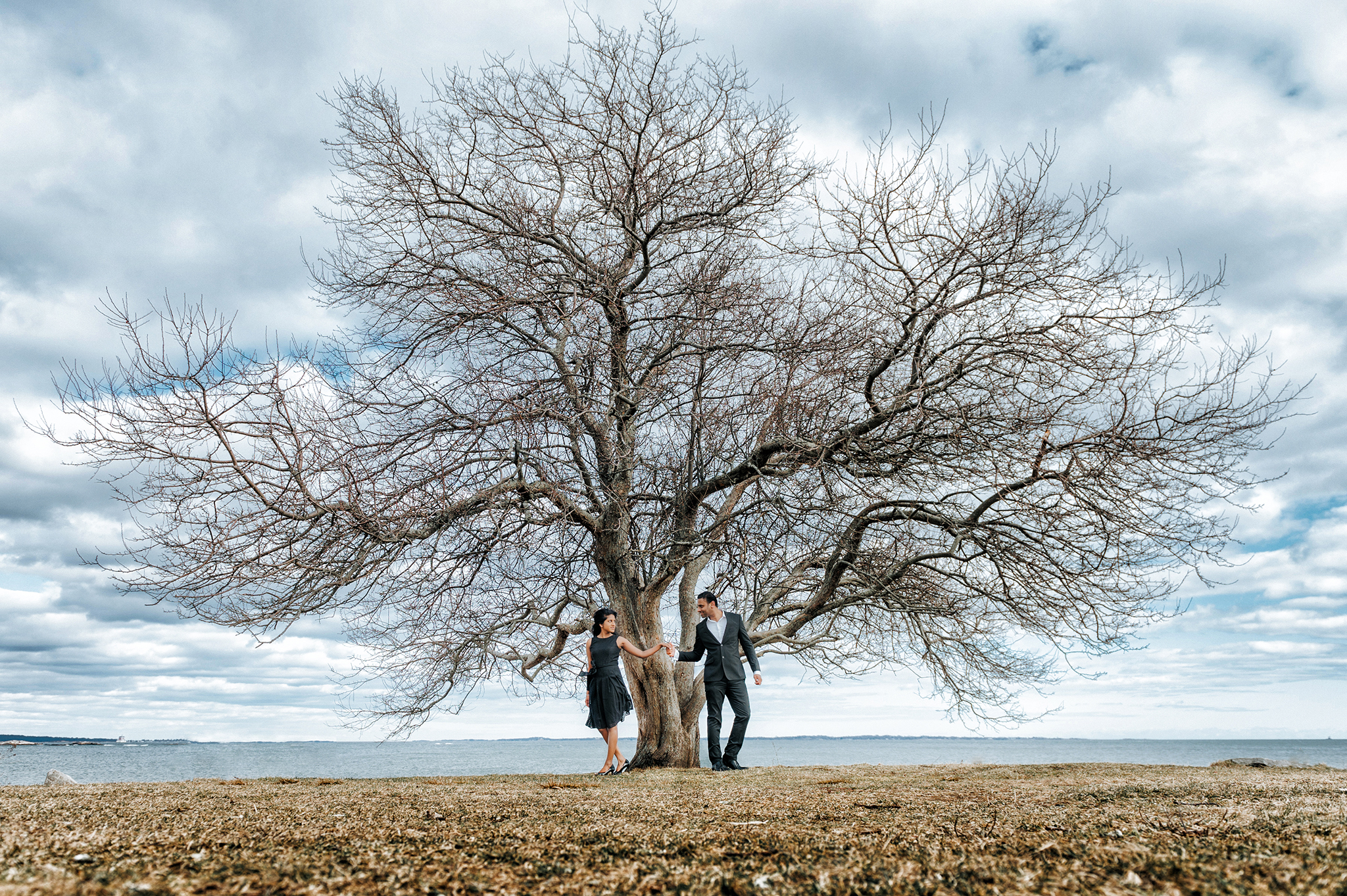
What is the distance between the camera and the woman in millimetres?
10328

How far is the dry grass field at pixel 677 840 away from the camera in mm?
2938

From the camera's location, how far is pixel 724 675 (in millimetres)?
10711

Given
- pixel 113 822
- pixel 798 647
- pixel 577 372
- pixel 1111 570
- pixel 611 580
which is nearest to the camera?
pixel 113 822

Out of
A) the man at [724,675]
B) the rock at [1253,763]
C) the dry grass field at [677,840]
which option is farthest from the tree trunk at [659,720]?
the rock at [1253,763]

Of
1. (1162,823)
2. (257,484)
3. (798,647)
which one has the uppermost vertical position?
(257,484)

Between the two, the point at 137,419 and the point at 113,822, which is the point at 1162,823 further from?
the point at 137,419

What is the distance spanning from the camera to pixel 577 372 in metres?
10.7

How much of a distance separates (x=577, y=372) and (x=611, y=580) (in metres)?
3.48

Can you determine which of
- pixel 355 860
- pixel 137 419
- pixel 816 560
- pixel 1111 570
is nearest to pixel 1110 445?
pixel 1111 570

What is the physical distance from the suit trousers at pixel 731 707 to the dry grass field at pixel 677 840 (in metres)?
3.35

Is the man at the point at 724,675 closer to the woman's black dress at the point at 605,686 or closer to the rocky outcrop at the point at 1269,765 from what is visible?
the woman's black dress at the point at 605,686

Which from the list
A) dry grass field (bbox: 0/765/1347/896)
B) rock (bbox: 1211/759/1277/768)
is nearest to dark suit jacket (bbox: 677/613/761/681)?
dry grass field (bbox: 0/765/1347/896)

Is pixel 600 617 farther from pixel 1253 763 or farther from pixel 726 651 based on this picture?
pixel 1253 763

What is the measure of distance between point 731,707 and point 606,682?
172 centimetres
